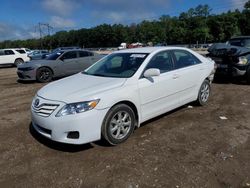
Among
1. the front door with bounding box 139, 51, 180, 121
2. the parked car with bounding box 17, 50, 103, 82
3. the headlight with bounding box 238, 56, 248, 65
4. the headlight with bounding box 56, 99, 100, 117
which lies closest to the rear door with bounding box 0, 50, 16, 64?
the parked car with bounding box 17, 50, 103, 82

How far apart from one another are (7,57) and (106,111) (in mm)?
20068

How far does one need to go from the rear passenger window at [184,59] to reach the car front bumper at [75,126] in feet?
7.54

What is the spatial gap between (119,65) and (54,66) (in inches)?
282

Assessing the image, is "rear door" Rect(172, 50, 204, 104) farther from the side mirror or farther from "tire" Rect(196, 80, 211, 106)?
the side mirror

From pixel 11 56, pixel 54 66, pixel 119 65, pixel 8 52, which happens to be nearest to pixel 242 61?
pixel 119 65

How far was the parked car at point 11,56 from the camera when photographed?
2159 centimetres

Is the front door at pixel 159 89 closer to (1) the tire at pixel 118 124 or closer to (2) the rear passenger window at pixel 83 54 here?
(1) the tire at pixel 118 124

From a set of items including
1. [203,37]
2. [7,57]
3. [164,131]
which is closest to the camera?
[164,131]

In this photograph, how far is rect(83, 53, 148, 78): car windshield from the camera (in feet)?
16.2

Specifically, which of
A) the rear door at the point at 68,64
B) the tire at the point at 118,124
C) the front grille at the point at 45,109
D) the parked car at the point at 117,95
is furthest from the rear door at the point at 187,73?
the rear door at the point at 68,64

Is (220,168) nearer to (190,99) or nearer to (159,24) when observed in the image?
(190,99)

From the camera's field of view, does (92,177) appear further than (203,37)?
No

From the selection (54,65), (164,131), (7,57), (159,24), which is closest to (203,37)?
(159,24)

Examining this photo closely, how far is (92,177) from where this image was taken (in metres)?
3.57
